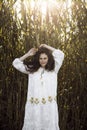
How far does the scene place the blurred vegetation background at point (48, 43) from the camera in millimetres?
4281

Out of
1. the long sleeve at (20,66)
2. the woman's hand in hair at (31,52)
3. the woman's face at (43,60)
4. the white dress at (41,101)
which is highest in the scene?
the woman's hand in hair at (31,52)

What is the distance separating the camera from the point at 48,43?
14.0 feet

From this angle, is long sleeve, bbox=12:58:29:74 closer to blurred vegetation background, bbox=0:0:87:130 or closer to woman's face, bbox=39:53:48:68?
woman's face, bbox=39:53:48:68

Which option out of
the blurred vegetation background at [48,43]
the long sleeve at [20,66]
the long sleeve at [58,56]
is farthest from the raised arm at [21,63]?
the blurred vegetation background at [48,43]

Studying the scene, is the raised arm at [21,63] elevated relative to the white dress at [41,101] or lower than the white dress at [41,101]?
elevated

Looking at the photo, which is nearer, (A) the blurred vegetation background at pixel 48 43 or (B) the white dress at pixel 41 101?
(B) the white dress at pixel 41 101

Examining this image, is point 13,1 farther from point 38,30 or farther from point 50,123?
point 50,123

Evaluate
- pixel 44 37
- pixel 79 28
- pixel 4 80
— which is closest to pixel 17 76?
pixel 4 80

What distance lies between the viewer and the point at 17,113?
4.30 meters

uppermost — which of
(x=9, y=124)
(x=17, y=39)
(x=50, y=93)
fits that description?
(x=17, y=39)

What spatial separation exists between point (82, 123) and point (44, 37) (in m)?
0.82

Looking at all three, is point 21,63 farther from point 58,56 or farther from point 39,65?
point 58,56

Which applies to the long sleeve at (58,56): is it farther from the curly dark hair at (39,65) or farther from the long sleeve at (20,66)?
the long sleeve at (20,66)

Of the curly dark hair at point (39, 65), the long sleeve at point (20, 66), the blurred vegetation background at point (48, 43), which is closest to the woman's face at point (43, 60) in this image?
the curly dark hair at point (39, 65)
